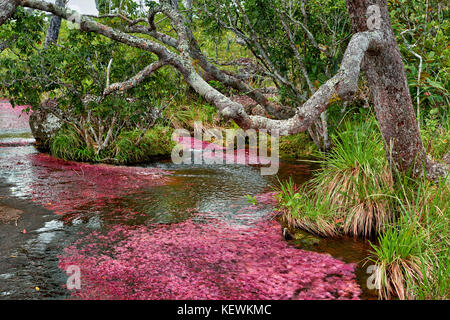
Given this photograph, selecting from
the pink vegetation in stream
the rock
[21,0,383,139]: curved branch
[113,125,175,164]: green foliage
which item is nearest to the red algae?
the rock

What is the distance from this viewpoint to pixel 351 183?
5340 millimetres

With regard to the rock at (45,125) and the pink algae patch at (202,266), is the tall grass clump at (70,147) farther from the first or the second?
the pink algae patch at (202,266)

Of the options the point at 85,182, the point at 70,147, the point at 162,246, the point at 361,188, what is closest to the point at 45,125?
the point at 70,147

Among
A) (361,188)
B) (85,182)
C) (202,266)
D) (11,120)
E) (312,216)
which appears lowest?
(202,266)

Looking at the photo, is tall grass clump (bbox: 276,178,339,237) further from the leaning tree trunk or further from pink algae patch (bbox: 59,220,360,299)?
the leaning tree trunk

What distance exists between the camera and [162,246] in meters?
4.74

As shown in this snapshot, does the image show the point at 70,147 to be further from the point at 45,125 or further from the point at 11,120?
the point at 11,120

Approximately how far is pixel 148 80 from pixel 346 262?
653 centimetres

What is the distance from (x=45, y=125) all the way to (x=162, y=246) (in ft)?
26.7

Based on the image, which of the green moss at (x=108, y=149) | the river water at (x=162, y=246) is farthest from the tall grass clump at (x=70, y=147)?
the river water at (x=162, y=246)

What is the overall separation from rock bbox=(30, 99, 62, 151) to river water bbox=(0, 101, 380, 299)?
322 cm

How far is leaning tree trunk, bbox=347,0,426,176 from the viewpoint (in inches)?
176
